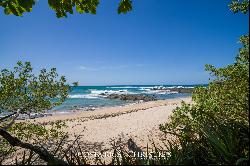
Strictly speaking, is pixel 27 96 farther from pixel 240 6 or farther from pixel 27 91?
pixel 240 6

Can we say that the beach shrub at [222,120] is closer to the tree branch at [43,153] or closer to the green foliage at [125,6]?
the tree branch at [43,153]

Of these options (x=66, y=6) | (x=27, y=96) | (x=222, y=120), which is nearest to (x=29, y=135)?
(x=27, y=96)

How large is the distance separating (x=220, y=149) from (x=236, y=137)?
0.68 metres

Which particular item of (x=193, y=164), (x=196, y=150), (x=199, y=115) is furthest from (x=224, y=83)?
(x=193, y=164)

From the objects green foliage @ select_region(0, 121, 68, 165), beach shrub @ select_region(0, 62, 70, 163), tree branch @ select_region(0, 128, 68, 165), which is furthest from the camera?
beach shrub @ select_region(0, 62, 70, 163)

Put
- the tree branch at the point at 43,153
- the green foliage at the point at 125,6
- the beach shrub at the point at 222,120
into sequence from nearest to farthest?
the tree branch at the point at 43,153 < the beach shrub at the point at 222,120 < the green foliage at the point at 125,6

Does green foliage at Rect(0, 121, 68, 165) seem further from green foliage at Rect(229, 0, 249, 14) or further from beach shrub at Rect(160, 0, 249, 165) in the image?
green foliage at Rect(229, 0, 249, 14)

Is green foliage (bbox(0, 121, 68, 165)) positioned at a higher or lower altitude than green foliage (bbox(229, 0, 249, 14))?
lower

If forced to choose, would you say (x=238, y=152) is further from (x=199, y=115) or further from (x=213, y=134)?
(x=199, y=115)

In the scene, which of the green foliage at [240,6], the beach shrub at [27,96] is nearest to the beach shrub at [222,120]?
the green foliage at [240,6]

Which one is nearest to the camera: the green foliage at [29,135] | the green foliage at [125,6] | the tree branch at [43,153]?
the tree branch at [43,153]

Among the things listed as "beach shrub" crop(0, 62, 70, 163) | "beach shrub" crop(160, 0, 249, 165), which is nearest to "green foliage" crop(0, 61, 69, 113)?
"beach shrub" crop(0, 62, 70, 163)

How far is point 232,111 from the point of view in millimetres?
5617

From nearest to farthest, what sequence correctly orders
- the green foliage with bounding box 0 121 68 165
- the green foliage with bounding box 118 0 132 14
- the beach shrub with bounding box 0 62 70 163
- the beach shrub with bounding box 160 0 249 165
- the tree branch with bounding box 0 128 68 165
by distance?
the tree branch with bounding box 0 128 68 165 < the green foliage with bounding box 0 121 68 165 < the beach shrub with bounding box 160 0 249 165 < the green foliage with bounding box 118 0 132 14 < the beach shrub with bounding box 0 62 70 163
